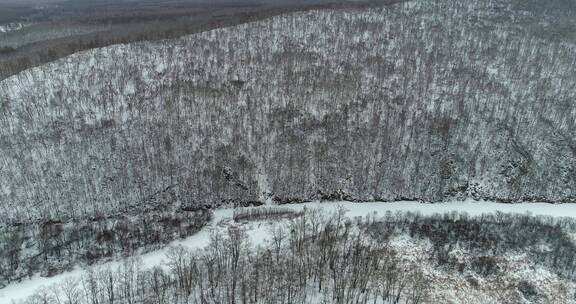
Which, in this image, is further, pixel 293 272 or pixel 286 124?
pixel 286 124

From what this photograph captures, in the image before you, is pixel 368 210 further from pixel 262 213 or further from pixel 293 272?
→ pixel 293 272

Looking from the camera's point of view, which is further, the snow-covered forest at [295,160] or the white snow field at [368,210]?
the white snow field at [368,210]

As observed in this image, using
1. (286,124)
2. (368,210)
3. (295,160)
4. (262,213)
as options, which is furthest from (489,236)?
(286,124)

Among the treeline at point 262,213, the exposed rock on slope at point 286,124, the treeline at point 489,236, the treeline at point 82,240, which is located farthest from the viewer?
the exposed rock on slope at point 286,124

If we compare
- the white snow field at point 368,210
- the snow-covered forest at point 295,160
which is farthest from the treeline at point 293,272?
the white snow field at point 368,210

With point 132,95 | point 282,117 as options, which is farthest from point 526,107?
point 132,95

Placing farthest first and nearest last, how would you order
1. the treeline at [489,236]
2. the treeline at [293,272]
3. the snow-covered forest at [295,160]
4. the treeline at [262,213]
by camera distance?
1. the treeline at [262,213]
2. the treeline at [489,236]
3. the snow-covered forest at [295,160]
4. the treeline at [293,272]

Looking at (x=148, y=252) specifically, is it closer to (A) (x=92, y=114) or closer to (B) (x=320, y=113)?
(A) (x=92, y=114)

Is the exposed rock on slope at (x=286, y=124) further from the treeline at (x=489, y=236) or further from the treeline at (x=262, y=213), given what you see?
the treeline at (x=489, y=236)
